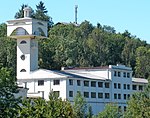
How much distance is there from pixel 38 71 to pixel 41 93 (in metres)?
3.22

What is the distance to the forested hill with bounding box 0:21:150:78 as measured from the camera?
334 ft

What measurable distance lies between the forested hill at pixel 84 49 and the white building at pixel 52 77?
526 inches

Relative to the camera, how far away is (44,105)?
144 feet

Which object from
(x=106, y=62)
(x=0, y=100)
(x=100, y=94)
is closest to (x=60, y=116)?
(x=0, y=100)

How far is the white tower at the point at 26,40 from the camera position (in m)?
83.4

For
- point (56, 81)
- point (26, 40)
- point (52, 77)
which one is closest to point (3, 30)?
point (26, 40)

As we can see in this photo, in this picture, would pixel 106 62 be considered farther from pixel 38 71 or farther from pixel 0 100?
pixel 0 100

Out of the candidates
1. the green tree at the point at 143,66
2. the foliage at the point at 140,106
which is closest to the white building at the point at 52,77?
the foliage at the point at 140,106

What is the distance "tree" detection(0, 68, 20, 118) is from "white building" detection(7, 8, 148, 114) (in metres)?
35.5

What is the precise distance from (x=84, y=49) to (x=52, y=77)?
30861 mm

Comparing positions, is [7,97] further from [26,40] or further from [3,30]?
[3,30]

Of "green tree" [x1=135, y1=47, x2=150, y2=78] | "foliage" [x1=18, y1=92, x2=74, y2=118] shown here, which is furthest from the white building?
"foliage" [x1=18, y1=92, x2=74, y2=118]

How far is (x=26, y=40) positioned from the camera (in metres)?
84.2

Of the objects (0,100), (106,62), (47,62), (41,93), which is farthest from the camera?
(106,62)
